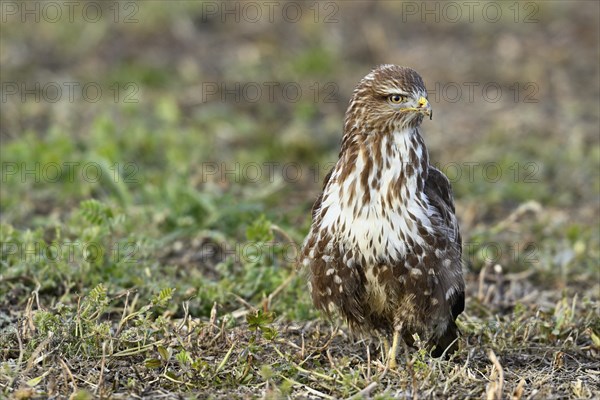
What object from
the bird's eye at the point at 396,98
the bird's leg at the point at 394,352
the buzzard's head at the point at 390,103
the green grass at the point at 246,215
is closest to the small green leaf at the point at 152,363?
the green grass at the point at 246,215

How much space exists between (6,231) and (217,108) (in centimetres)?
400

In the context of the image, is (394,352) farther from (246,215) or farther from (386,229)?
(246,215)

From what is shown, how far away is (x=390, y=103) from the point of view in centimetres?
502

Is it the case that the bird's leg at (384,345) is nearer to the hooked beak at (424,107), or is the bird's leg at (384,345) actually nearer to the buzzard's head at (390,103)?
the buzzard's head at (390,103)

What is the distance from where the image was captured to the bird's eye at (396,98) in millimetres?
4991

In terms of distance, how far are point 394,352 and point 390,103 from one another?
1237mm

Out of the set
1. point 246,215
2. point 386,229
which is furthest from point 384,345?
point 246,215

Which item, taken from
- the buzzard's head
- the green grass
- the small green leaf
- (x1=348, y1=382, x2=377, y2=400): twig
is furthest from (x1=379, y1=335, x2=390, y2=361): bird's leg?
the small green leaf

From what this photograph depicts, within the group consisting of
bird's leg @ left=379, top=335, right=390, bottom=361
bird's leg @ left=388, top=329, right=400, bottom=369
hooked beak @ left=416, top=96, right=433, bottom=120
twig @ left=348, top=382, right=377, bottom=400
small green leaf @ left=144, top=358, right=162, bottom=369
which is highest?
hooked beak @ left=416, top=96, right=433, bottom=120

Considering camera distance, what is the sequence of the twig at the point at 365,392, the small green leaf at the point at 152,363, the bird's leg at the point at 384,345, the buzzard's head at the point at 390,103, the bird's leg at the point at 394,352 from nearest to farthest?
the twig at the point at 365,392
the small green leaf at the point at 152,363
the bird's leg at the point at 394,352
the buzzard's head at the point at 390,103
the bird's leg at the point at 384,345

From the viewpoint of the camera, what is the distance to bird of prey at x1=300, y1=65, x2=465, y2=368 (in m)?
4.88

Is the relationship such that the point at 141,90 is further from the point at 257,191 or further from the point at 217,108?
the point at 257,191

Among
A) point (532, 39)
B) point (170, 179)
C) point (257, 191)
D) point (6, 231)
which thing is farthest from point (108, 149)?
point (532, 39)

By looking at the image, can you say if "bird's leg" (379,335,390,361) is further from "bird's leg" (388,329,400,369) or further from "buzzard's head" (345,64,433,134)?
"buzzard's head" (345,64,433,134)
